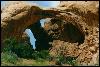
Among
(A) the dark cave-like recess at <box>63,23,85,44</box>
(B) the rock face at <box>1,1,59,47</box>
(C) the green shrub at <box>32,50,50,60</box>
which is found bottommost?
(C) the green shrub at <box>32,50,50,60</box>

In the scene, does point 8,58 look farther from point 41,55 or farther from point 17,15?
point 41,55

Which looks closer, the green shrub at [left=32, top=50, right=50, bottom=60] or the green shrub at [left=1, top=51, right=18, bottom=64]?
the green shrub at [left=1, top=51, right=18, bottom=64]

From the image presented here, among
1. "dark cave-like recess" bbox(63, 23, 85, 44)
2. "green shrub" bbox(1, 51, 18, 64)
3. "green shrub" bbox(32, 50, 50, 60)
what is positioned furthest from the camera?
"dark cave-like recess" bbox(63, 23, 85, 44)

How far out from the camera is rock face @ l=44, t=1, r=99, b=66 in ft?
75.9

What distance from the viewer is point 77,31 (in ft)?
91.1

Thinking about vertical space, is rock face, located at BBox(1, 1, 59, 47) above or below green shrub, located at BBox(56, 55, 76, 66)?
above

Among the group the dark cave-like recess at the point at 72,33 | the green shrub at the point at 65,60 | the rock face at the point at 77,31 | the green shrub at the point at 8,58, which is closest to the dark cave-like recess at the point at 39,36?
the rock face at the point at 77,31

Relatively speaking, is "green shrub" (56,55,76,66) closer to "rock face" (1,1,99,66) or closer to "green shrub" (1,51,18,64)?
"rock face" (1,1,99,66)

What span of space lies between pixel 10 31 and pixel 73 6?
4.34m

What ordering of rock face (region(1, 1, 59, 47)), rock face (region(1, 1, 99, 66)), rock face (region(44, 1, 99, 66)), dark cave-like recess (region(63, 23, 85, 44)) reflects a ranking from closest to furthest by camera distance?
rock face (region(44, 1, 99, 66))
rock face (region(1, 1, 99, 66))
rock face (region(1, 1, 59, 47))
dark cave-like recess (region(63, 23, 85, 44))

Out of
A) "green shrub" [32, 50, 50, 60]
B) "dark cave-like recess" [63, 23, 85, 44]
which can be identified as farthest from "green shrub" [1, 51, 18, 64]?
"dark cave-like recess" [63, 23, 85, 44]

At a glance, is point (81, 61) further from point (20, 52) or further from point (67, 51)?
point (20, 52)

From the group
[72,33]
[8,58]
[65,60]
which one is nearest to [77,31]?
[72,33]

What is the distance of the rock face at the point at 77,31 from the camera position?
23.1 m
